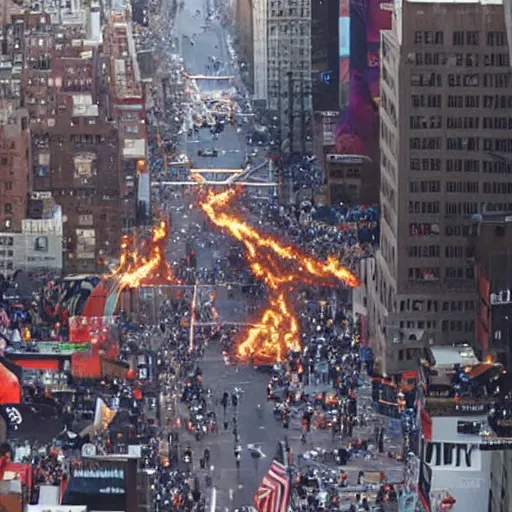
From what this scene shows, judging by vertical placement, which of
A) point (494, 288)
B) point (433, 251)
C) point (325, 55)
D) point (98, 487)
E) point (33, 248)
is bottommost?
point (33, 248)

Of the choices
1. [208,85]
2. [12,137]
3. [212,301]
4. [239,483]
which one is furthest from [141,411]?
[208,85]

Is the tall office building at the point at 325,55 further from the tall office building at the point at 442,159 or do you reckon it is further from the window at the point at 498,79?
the window at the point at 498,79

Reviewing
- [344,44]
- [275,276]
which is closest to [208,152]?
[344,44]

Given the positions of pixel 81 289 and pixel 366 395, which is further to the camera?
pixel 81 289

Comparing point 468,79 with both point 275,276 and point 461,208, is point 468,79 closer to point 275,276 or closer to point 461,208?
point 461,208

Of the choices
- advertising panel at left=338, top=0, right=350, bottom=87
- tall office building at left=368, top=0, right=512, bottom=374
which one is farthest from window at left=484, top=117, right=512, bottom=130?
advertising panel at left=338, top=0, right=350, bottom=87

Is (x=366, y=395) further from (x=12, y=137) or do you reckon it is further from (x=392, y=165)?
(x=12, y=137)
